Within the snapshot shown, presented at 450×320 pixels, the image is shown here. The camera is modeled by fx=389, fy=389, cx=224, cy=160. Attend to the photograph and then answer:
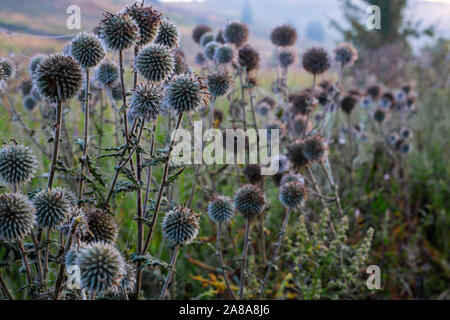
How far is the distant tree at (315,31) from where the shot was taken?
858 inches

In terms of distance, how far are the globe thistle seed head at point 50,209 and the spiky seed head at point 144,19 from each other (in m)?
0.88

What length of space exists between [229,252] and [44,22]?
298cm

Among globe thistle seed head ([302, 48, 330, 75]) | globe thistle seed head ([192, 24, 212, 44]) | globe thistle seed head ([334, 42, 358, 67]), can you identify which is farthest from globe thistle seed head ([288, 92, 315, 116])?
globe thistle seed head ([192, 24, 212, 44])

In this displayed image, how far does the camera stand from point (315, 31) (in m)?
22.0

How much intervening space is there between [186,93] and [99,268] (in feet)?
3.12

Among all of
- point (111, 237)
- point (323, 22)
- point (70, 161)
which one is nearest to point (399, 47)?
point (70, 161)

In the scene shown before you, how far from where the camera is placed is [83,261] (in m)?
1.32

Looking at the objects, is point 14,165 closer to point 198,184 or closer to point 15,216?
point 15,216

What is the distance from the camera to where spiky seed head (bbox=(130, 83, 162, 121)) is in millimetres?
1836

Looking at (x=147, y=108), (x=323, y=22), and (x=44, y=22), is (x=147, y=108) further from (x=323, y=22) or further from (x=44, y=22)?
(x=323, y=22)

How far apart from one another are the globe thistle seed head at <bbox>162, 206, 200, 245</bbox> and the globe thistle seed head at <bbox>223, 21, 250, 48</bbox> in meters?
2.08

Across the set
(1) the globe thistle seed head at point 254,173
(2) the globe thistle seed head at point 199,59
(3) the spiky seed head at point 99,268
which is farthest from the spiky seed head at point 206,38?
(3) the spiky seed head at point 99,268

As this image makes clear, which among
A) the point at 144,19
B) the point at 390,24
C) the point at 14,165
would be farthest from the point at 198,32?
the point at 390,24

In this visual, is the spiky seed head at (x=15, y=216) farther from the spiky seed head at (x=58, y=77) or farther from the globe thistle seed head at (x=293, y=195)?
the globe thistle seed head at (x=293, y=195)
